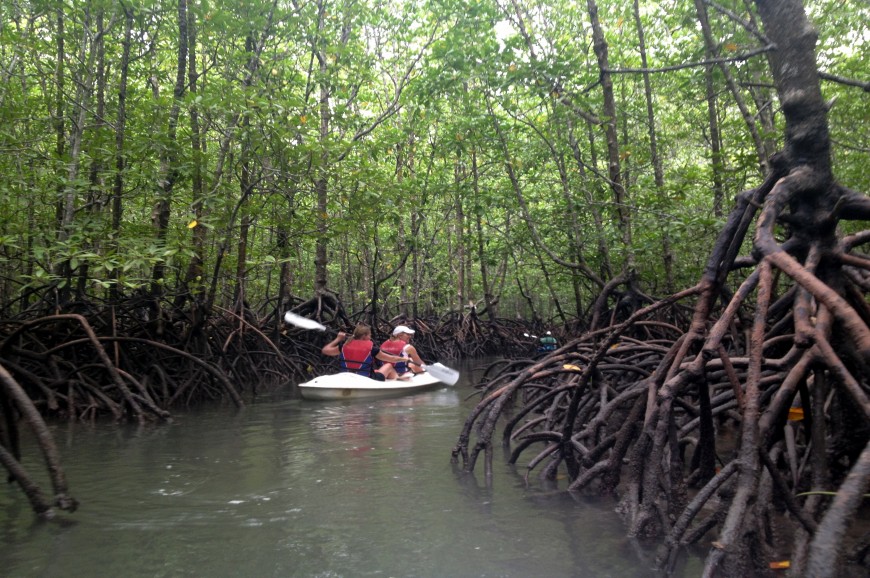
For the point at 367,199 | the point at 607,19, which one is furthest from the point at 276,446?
the point at 607,19

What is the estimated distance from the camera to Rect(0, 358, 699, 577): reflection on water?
2.57 m

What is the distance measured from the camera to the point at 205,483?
3910 millimetres

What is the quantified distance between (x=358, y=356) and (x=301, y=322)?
1286 millimetres

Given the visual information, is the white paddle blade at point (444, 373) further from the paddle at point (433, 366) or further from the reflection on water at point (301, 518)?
the reflection on water at point (301, 518)

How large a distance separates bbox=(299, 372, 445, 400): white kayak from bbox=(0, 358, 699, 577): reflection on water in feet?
8.48

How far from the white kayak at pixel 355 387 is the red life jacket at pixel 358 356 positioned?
0.96 ft

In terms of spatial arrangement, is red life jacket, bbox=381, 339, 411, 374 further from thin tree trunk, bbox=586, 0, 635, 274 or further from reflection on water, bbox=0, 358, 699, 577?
reflection on water, bbox=0, 358, 699, 577

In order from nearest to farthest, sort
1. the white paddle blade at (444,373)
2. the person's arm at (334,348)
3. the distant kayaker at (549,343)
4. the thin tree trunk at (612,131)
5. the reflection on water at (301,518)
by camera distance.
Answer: the reflection on water at (301,518) → the thin tree trunk at (612,131) → the person's arm at (334,348) → the white paddle blade at (444,373) → the distant kayaker at (549,343)

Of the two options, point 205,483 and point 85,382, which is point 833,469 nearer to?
point 205,483

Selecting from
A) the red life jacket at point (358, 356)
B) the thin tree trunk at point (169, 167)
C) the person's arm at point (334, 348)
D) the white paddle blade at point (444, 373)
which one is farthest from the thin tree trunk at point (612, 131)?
the thin tree trunk at point (169, 167)

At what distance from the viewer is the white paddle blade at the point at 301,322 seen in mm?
9492

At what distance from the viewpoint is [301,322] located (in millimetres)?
9594

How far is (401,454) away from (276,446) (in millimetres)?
1107

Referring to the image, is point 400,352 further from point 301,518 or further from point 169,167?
point 301,518
